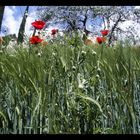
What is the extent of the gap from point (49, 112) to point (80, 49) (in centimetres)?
29

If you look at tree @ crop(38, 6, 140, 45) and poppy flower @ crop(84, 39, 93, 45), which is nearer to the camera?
poppy flower @ crop(84, 39, 93, 45)

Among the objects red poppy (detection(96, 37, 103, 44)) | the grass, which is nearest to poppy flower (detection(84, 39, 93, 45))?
red poppy (detection(96, 37, 103, 44))

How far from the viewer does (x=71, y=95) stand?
151 cm

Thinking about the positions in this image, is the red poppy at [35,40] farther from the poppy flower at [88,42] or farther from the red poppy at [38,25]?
the poppy flower at [88,42]

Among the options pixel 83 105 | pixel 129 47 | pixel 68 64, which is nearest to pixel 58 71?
pixel 68 64

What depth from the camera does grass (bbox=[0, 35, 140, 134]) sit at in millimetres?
1421

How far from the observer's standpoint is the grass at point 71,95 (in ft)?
4.66

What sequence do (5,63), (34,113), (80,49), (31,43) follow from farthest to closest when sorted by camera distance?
(31,43) < (80,49) < (5,63) < (34,113)

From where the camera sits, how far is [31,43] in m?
1.80

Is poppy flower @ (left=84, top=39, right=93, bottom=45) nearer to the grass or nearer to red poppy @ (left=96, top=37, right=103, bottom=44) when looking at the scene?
red poppy @ (left=96, top=37, right=103, bottom=44)

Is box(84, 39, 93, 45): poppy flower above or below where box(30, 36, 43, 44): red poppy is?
below

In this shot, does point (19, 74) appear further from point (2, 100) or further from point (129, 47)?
point (129, 47)

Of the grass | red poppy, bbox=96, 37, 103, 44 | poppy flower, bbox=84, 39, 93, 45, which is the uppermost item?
red poppy, bbox=96, 37, 103, 44

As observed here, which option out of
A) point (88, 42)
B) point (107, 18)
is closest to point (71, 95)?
point (88, 42)
